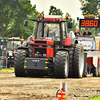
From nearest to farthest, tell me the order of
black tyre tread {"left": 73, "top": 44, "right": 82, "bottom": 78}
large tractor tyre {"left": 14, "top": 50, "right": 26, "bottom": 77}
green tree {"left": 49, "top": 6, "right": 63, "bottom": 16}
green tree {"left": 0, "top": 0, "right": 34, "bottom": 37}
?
large tractor tyre {"left": 14, "top": 50, "right": 26, "bottom": 77}, black tyre tread {"left": 73, "top": 44, "right": 82, "bottom": 78}, green tree {"left": 0, "top": 0, "right": 34, "bottom": 37}, green tree {"left": 49, "top": 6, "right": 63, "bottom": 16}

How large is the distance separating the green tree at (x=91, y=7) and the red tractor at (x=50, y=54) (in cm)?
3099

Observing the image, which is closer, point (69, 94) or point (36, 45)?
point (69, 94)

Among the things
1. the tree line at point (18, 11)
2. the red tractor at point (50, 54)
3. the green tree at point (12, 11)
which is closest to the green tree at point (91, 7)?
the tree line at point (18, 11)

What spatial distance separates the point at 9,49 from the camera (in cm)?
3186

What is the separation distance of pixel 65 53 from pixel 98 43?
14.6 ft

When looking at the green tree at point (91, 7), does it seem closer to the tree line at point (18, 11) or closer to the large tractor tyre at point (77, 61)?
the tree line at point (18, 11)

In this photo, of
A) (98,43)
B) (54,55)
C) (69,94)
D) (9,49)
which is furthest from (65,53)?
(9,49)

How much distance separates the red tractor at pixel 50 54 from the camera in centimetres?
1483

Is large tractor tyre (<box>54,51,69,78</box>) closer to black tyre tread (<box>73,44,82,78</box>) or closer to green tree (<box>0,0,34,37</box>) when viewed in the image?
black tyre tread (<box>73,44,82,78</box>)

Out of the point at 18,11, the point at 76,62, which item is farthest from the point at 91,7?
the point at 76,62

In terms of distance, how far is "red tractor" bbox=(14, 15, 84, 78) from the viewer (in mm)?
14828

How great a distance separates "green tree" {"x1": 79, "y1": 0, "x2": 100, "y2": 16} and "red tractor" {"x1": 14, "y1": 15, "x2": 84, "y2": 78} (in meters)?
31.0

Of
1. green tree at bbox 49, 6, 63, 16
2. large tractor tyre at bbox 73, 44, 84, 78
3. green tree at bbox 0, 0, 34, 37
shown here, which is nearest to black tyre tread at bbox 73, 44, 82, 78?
large tractor tyre at bbox 73, 44, 84, 78

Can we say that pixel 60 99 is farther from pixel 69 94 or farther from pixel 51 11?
pixel 51 11
